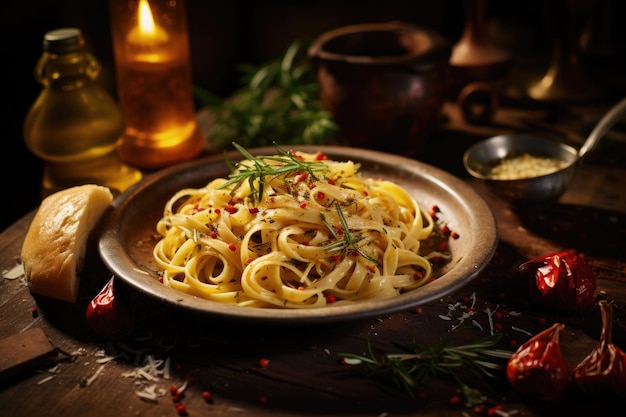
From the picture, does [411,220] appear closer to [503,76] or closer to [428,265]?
[428,265]

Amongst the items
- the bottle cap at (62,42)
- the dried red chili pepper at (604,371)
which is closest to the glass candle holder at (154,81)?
the bottle cap at (62,42)

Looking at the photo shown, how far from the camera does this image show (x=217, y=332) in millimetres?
2238

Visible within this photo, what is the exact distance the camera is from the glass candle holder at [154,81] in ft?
10.8

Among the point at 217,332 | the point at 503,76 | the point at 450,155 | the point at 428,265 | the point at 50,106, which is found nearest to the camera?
the point at 217,332

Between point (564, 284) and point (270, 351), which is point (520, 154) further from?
point (270, 351)

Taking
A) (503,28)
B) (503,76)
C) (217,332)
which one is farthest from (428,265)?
(503,28)

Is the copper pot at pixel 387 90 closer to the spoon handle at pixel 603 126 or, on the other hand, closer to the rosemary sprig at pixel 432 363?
the spoon handle at pixel 603 126

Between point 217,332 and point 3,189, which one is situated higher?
point 217,332

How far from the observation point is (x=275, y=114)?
3805 mm

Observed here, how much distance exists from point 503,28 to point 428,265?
3.38m

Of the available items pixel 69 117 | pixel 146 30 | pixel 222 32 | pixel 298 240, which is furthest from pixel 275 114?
pixel 222 32

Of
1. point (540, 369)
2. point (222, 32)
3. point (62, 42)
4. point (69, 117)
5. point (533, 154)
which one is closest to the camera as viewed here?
point (540, 369)

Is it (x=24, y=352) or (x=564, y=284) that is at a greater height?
(x=564, y=284)

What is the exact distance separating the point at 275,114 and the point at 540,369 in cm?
229
